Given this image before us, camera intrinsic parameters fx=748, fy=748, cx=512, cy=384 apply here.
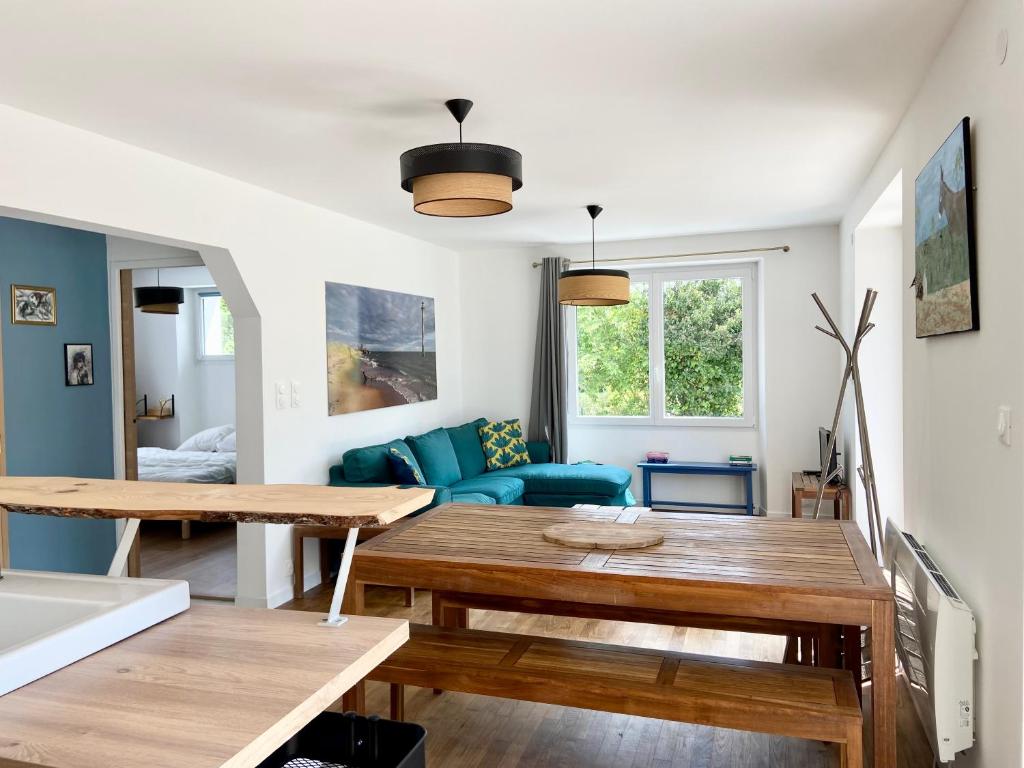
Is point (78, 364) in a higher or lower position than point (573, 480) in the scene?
higher

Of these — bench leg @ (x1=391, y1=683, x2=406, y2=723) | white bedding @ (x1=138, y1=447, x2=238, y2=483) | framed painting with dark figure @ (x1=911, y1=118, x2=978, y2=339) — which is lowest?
bench leg @ (x1=391, y1=683, x2=406, y2=723)

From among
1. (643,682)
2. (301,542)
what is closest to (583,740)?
(643,682)

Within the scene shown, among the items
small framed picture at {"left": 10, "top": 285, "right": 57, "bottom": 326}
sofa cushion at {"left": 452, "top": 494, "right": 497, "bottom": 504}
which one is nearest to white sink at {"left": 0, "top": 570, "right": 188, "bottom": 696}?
small framed picture at {"left": 10, "top": 285, "right": 57, "bottom": 326}

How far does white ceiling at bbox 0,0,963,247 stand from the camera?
2.19 m

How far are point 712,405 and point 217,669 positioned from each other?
5.86 metres

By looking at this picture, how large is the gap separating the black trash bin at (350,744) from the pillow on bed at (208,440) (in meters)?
5.94

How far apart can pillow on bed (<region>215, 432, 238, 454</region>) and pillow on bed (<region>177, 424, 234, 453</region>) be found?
0.20 ft

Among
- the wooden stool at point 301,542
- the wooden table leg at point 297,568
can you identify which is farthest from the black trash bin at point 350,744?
the wooden table leg at point 297,568

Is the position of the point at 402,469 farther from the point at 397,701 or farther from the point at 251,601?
the point at 397,701

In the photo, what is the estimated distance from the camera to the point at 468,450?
6137 mm

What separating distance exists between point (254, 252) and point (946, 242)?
3330mm

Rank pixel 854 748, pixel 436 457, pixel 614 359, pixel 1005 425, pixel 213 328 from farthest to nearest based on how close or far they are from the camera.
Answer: pixel 213 328, pixel 614 359, pixel 436 457, pixel 854 748, pixel 1005 425

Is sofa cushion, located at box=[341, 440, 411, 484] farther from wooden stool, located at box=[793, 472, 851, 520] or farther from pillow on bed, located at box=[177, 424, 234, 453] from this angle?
pillow on bed, located at box=[177, 424, 234, 453]

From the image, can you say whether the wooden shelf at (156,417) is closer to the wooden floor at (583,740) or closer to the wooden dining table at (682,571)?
the wooden floor at (583,740)
